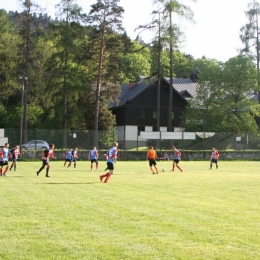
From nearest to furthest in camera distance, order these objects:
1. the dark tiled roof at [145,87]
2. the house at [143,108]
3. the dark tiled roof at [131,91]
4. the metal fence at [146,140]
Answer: the metal fence at [146,140]
the house at [143,108]
the dark tiled roof at [131,91]
the dark tiled roof at [145,87]

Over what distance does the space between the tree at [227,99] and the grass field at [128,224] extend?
3727 centimetres

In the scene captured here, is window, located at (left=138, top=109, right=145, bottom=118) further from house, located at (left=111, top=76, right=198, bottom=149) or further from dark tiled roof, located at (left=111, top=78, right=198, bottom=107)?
dark tiled roof, located at (left=111, top=78, right=198, bottom=107)

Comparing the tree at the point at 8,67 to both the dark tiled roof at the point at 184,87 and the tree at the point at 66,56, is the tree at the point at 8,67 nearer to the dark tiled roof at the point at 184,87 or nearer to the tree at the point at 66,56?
the tree at the point at 66,56

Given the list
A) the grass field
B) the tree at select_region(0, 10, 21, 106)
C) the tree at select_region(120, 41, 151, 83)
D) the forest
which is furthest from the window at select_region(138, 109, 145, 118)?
the grass field

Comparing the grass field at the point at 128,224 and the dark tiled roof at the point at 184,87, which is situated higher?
the dark tiled roof at the point at 184,87

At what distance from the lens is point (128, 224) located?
29.5 feet

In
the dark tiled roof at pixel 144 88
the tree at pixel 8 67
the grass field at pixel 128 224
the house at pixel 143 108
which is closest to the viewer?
the grass field at pixel 128 224

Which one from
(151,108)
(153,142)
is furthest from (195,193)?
(151,108)

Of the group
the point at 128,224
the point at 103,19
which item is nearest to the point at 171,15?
the point at 103,19

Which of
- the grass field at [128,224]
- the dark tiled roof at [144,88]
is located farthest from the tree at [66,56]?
the grass field at [128,224]

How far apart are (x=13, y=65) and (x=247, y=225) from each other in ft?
158

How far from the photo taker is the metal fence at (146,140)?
40.0m

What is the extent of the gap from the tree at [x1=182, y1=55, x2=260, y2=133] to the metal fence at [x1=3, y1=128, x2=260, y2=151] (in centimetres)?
408

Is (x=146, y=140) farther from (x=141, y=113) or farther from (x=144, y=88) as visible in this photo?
(x=144, y=88)
